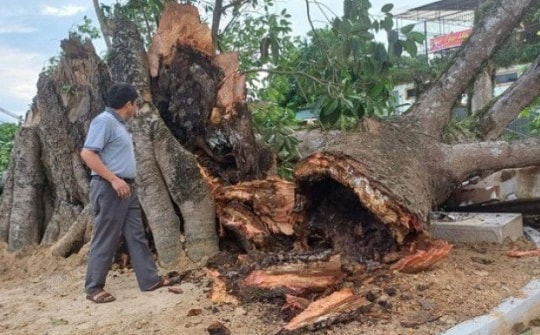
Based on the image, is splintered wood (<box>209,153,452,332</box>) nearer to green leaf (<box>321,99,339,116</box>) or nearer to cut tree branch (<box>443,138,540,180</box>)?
green leaf (<box>321,99,339,116</box>)

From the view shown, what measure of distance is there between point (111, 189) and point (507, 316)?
2.73 m

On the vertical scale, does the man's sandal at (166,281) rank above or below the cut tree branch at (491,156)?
below

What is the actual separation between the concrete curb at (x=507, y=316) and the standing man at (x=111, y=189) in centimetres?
218

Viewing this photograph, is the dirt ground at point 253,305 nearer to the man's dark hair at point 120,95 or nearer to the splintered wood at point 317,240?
the splintered wood at point 317,240

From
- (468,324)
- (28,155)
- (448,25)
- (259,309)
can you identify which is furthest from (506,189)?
(448,25)

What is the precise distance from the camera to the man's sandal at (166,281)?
4.31 metres

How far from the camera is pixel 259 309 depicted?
366 cm

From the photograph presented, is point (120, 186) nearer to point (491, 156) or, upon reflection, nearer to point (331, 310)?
point (331, 310)

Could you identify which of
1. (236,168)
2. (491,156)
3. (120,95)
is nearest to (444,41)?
(491,156)

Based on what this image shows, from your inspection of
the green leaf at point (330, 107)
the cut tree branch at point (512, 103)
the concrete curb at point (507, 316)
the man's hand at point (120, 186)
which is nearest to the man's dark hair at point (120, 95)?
the man's hand at point (120, 186)

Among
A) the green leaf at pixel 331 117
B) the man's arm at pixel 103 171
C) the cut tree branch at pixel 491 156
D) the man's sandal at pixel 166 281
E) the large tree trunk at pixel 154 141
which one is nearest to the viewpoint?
the man's arm at pixel 103 171

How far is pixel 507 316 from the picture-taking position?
3574mm

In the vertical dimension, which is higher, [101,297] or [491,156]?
[491,156]

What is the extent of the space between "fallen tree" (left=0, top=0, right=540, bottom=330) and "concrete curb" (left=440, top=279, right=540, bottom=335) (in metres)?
0.60
